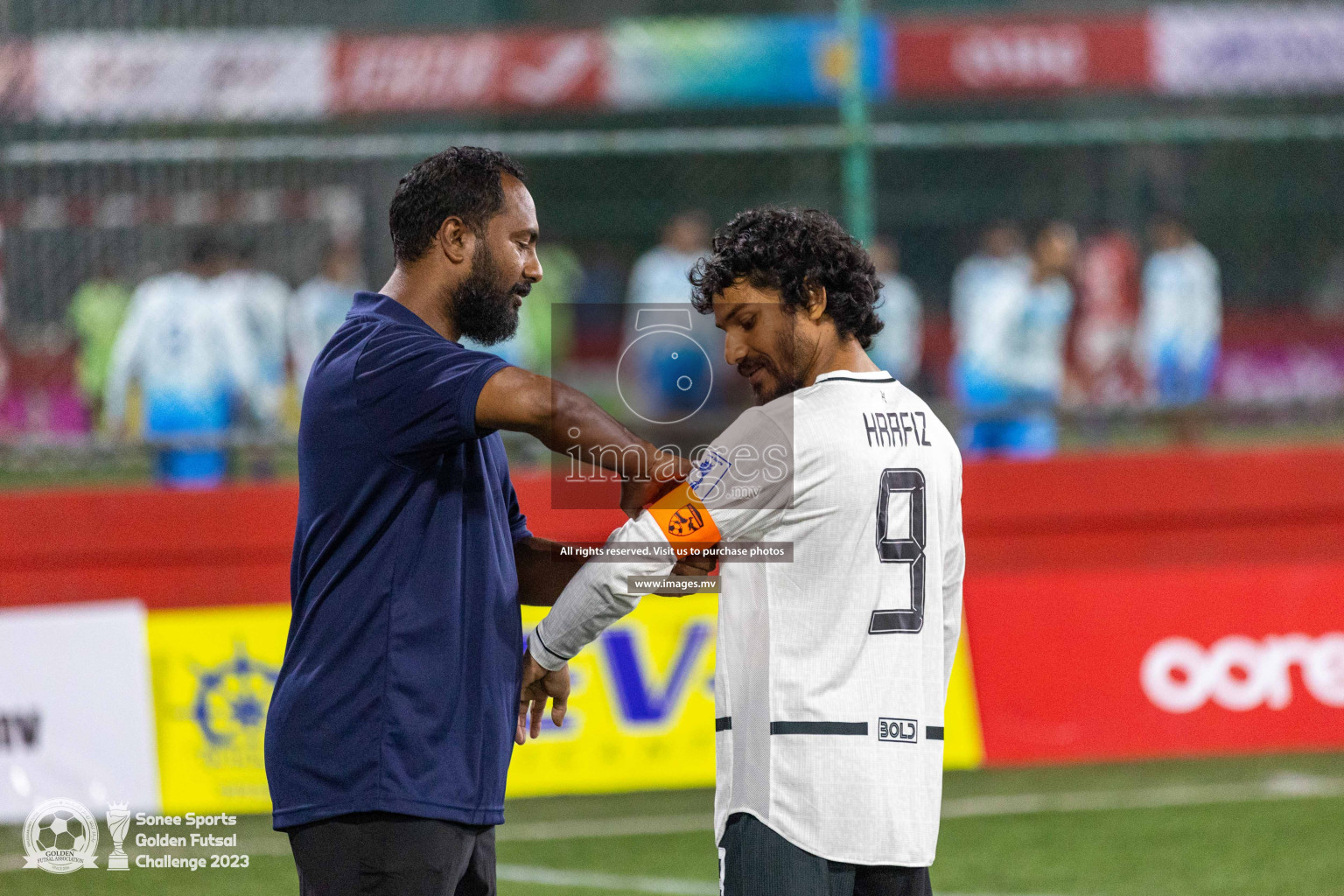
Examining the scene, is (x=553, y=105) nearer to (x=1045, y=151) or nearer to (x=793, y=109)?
(x=793, y=109)

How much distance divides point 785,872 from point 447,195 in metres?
1.42

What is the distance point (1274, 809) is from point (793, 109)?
13.2 meters

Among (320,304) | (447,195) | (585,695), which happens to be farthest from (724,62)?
(447,195)

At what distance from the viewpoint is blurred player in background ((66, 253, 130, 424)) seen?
8023 mm

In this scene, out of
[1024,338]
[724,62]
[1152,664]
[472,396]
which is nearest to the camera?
[472,396]

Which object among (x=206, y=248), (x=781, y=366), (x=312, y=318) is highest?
(x=206, y=248)

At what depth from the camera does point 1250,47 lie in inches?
659

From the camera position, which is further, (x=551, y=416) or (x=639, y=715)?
(x=639, y=715)

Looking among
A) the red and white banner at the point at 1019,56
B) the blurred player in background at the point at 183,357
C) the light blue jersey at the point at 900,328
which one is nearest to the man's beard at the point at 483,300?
the blurred player in background at the point at 183,357

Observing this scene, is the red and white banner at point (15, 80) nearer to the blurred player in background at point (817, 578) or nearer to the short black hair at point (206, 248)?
the short black hair at point (206, 248)

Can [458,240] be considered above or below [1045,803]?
above

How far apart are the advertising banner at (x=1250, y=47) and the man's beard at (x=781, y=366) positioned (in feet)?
47.7

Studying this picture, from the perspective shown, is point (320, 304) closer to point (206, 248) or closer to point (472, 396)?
point (206, 248)

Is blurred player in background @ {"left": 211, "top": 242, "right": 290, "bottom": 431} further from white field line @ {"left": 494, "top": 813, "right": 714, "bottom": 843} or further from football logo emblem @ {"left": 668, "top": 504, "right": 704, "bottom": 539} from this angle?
football logo emblem @ {"left": 668, "top": 504, "right": 704, "bottom": 539}
